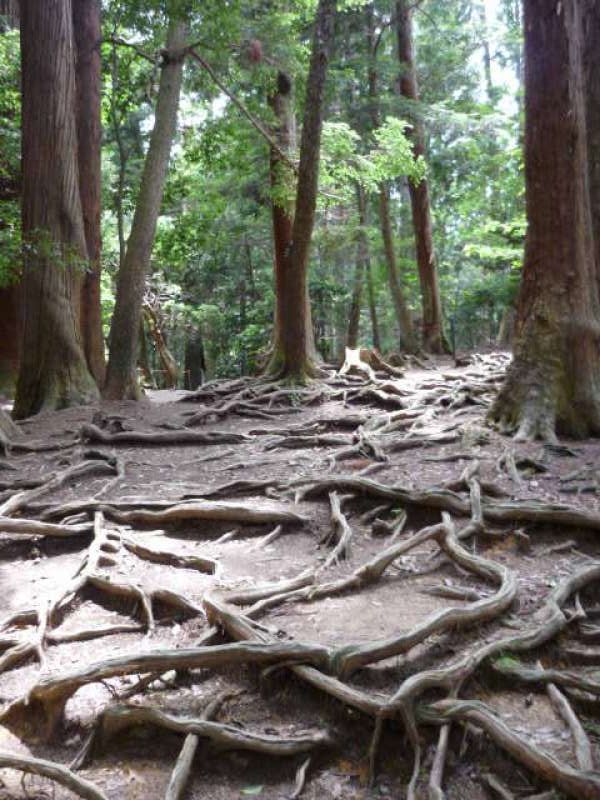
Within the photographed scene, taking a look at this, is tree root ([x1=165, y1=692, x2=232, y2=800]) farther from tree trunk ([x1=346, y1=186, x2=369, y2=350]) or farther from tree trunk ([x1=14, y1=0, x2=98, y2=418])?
tree trunk ([x1=346, y1=186, x2=369, y2=350])

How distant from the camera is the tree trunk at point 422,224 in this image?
60.1ft

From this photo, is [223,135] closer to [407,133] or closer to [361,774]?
[407,133]

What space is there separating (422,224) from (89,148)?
372 inches

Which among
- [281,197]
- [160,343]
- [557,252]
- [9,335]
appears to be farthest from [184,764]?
[160,343]

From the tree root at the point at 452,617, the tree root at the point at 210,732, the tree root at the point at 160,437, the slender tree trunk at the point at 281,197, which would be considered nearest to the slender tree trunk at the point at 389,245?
the slender tree trunk at the point at 281,197

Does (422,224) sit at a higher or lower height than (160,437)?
higher

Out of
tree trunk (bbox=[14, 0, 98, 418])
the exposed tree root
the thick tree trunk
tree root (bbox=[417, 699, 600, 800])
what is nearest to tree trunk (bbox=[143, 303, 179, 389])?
tree trunk (bbox=[14, 0, 98, 418])

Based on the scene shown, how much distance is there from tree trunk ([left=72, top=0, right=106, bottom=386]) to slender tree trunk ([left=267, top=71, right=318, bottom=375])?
124 inches

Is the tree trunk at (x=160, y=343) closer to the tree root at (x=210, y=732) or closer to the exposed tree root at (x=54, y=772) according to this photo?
the tree root at (x=210, y=732)

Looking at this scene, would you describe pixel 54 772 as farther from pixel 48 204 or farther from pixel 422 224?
pixel 422 224

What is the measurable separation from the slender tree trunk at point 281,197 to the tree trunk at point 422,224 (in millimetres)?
5573

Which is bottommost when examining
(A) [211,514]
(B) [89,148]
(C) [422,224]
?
(A) [211,514]

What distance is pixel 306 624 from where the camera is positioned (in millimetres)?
3600

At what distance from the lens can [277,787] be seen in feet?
8.49
